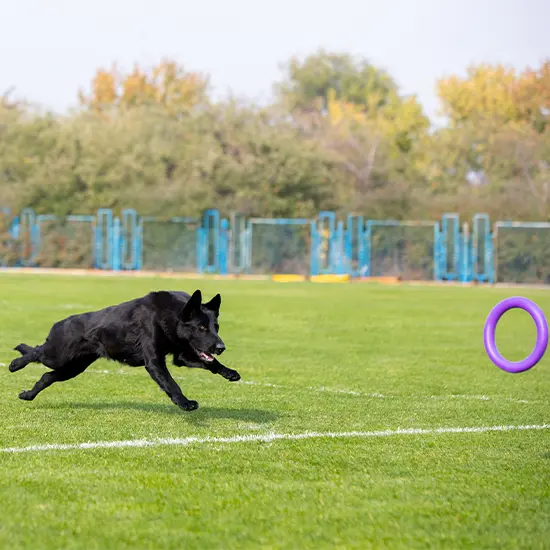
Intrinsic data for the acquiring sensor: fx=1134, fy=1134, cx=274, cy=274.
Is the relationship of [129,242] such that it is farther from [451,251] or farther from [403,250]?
[451,251]

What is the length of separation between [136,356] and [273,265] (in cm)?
4283

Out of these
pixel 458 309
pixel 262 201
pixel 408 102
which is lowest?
pixel 458 309

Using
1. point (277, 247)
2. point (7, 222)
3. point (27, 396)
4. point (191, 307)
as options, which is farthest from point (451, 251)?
point (191, 307)

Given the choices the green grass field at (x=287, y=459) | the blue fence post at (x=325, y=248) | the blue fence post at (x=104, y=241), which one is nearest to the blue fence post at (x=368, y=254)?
the blue fence post at (x=325, y=248)

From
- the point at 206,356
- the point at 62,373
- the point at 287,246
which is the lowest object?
the point at 62,373

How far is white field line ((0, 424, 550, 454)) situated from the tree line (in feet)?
150

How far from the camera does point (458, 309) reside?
28531 mm

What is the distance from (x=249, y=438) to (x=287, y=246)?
43.9m

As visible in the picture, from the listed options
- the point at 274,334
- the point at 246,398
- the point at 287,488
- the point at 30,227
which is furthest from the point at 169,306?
the point at 30,227

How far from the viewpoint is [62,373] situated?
9.77 metres

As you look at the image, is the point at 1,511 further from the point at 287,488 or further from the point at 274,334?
the point at 274,334

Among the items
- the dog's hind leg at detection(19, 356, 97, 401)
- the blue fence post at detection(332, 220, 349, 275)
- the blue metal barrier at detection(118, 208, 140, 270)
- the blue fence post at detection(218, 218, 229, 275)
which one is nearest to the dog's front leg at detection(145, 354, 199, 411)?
the dog's hind leg at detection(19, 356, 97, 401)

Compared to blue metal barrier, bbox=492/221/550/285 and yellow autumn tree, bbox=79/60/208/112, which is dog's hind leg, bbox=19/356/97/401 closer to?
blue metal barrier, bbox=492/221/550/285

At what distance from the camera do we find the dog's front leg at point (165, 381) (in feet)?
28.3
